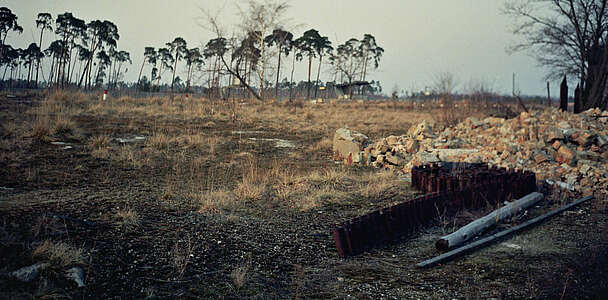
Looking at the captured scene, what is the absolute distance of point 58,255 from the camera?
2963 millimetres

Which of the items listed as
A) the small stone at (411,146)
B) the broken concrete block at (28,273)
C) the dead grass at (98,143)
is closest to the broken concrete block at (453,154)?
the small stone at (411,146)

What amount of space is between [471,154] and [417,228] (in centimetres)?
456

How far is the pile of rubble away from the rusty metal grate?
3.21ft

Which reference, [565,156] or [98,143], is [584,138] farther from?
[98,143]

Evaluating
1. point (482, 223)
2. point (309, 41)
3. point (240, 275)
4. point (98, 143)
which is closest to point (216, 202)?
point (240, 275)

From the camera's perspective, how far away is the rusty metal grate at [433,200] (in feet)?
12.6

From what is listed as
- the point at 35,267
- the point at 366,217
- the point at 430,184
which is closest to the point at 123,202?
the point at 35,267

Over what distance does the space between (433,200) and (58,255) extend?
13.2ft

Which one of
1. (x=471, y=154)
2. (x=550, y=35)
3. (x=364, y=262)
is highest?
(x=550, y=35)

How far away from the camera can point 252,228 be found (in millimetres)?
4344

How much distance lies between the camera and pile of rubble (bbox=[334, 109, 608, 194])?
6953mm

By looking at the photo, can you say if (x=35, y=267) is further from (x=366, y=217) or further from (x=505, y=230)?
(x=505, y=230)

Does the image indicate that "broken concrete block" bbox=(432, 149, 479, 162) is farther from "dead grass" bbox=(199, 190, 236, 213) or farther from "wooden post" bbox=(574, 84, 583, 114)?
"wooden post" bbox=(574, 84, 583, 114)

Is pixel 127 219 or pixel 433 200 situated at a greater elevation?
pixel 433 200
